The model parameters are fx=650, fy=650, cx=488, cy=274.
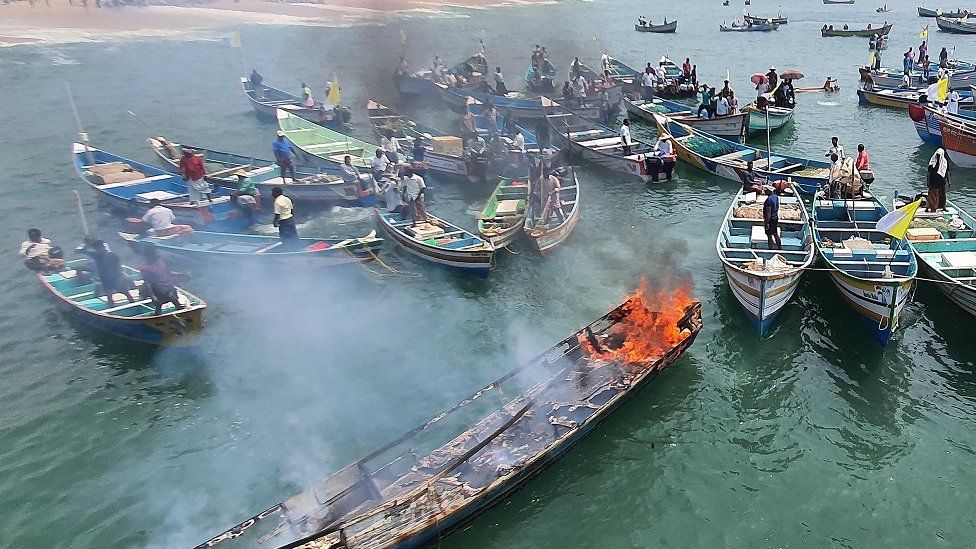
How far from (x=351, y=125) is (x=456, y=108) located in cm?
721

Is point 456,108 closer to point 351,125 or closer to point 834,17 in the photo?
point 351,125

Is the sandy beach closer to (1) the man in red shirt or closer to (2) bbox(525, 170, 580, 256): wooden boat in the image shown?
(1) the man in red shirt

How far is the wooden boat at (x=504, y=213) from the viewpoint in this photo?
2252cm

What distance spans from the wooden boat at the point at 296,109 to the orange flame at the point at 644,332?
75.7 ft

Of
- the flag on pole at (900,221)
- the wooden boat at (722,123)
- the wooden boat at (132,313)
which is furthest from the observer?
the wooden boat at (722,123)

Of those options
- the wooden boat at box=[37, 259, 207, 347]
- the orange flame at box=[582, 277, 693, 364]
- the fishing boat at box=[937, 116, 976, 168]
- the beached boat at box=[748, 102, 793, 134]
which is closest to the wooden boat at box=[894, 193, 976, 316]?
the orange flame at box=[582, 277, 693, 364]

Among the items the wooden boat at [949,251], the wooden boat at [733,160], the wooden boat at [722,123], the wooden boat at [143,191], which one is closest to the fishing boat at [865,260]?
the wooden boat at [949,251]

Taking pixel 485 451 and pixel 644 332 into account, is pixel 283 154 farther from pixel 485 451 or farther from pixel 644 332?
pixel 485 451

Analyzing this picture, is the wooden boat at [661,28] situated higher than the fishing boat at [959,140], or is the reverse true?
the wooden boat at [661,28]

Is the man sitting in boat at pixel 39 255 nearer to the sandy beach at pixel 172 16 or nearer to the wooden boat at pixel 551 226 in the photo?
the wooden boat at pixel 551 226

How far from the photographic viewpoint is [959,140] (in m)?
30.3

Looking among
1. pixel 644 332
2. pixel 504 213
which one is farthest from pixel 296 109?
pixel 644 332

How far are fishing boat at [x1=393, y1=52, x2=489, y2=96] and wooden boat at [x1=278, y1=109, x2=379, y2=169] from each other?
12411mm

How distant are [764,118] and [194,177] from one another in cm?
2924
